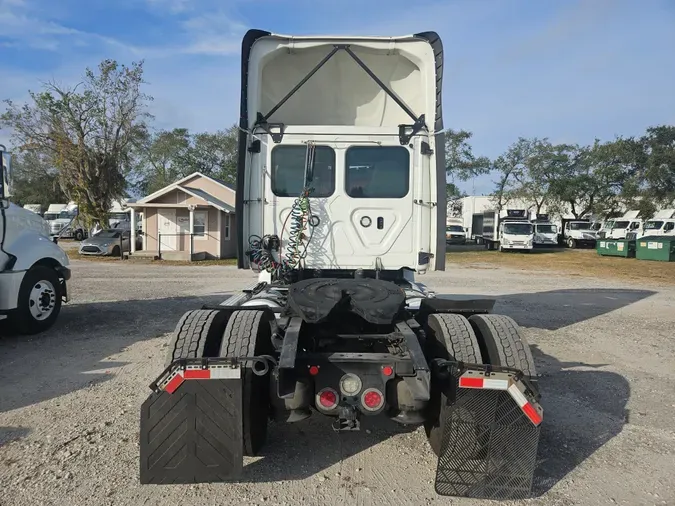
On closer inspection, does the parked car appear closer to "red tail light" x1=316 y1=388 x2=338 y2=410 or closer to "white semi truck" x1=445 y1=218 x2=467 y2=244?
"red tail light" x1=316 y1=388 x2=338 y2=410

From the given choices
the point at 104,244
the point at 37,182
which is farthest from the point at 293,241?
the point at 37,182

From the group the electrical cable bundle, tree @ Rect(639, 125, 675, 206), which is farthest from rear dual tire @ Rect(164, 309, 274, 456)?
tree @ Rect(639, 125, 675, 206)

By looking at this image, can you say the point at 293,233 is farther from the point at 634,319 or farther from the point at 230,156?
the point at 230,156

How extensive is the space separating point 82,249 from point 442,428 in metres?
25.5

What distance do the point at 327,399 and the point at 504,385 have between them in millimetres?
1101

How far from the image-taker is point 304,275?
18.6 feet

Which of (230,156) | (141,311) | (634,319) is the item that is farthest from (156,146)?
(634,319)

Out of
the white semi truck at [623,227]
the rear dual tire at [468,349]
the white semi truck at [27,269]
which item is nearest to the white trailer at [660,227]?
the white semi truck at [623,227]

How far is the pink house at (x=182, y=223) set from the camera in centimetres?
2450

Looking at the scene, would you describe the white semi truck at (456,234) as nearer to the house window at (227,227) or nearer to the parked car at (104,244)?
the house window at (227,227)

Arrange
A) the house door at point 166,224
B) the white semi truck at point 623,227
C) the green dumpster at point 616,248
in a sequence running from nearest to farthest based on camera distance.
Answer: the house door at point 166,224
the green dumpster at point 616,248
the white semi truck at point 623,227

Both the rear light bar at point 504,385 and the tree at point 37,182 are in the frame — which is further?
the tree at point 37,182

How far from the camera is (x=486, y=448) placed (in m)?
3.19

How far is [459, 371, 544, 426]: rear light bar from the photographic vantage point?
312cm
